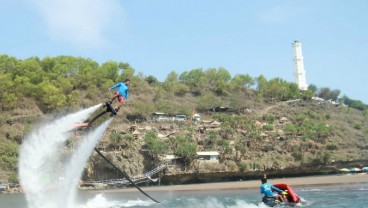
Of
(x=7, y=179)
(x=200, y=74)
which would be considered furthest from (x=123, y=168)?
(x=200, y=74)

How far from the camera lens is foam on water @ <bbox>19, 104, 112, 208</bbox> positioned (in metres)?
24.0

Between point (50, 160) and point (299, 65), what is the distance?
149 m

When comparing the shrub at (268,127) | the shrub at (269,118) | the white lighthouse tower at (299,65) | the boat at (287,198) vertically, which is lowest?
the boat at (287,198)

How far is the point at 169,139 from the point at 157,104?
80.9 ft

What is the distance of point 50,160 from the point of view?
2417cm

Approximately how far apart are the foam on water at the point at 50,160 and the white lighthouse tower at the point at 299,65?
146 metres

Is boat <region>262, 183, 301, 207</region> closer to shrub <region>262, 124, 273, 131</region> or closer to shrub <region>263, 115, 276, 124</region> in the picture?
shrub <region>262, 124, 273, 131</region>

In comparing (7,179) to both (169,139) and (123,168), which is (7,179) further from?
(169,139)

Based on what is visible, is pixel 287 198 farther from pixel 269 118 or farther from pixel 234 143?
pixel 269 118

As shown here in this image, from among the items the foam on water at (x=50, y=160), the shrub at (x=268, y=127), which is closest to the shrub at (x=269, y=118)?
the shrub at (x=268, y=127)

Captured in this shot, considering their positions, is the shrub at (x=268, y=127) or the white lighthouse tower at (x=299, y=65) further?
the white lighthouse tower at (x=299, y=65)

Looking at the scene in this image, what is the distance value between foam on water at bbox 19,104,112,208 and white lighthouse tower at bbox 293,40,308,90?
5736 inches

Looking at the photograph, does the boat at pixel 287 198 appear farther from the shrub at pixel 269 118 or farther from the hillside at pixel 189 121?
the shrub at pixel 269 118

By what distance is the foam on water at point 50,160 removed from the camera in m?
24.0
